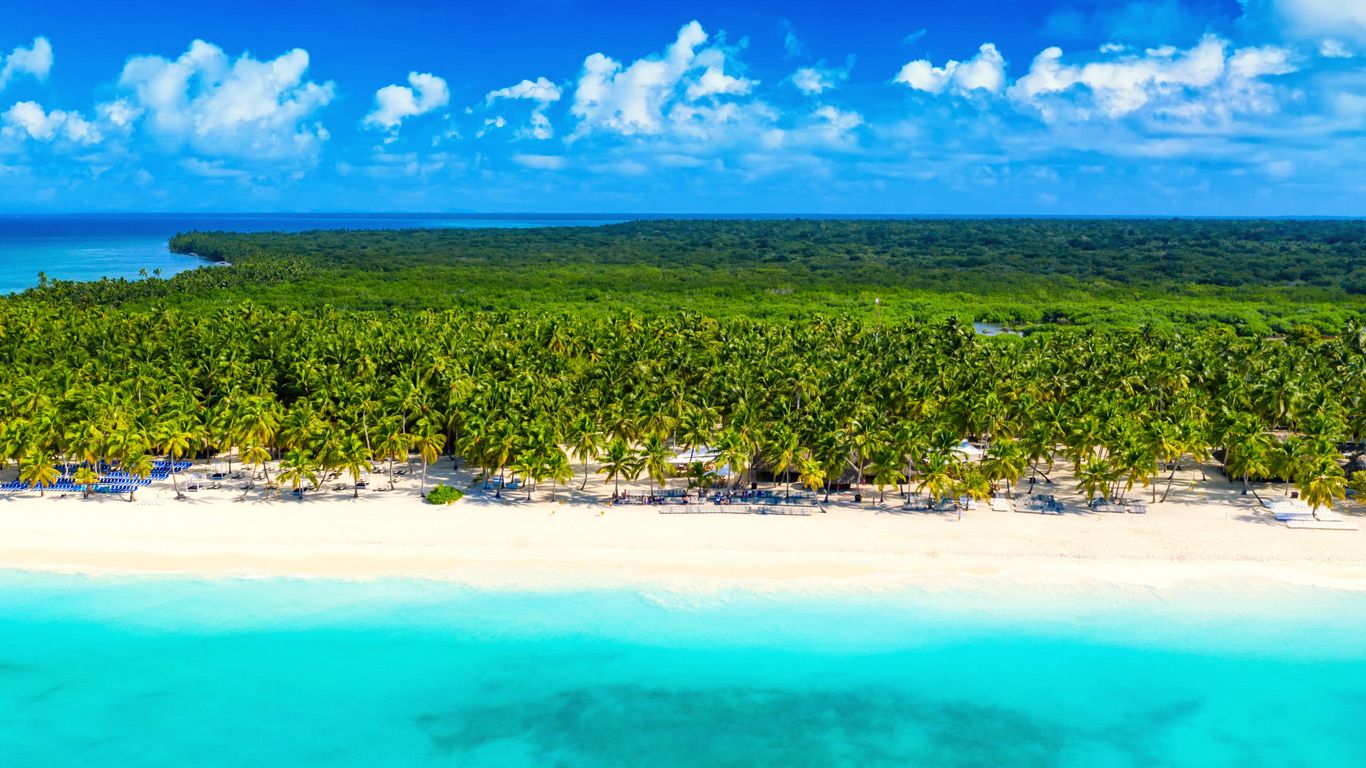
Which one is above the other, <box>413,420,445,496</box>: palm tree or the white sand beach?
<box>413,420,445,496</box>: palm tree

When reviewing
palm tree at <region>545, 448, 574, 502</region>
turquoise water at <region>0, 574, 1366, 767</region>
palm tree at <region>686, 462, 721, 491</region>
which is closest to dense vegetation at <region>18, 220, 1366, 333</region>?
palm tree at <region>686, 462, 721, 491</region>

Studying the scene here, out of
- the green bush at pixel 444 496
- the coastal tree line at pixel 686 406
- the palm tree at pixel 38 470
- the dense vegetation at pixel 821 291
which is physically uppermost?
the dense vegetation at pixel 821 291

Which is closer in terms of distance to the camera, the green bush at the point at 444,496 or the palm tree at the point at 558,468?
the palm tree at the point at 558,468

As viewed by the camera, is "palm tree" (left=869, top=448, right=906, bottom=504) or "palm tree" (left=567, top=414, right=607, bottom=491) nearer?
"palm tree" (left=869, top=448, right=906, bottom=504)

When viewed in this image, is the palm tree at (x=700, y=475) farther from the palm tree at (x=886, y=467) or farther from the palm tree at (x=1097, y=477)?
the palm tree at (x=1097, y=477)

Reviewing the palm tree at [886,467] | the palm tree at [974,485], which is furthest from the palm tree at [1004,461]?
the palm tree at [886,467]

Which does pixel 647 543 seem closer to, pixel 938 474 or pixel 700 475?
pixel 700 475

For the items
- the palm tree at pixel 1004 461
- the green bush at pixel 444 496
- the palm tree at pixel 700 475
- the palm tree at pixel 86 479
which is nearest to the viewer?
the palm tree at pixel 1004 461

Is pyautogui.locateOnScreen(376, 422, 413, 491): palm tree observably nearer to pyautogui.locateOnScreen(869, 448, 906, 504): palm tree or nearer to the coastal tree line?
the coastal tree line
